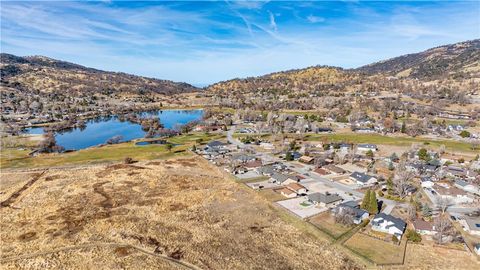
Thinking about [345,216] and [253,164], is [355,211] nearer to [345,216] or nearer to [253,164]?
[345,216]

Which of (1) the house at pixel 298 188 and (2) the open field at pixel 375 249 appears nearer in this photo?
(2) the open field at pixel 375 249

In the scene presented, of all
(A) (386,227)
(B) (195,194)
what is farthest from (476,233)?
(B) (195,194)

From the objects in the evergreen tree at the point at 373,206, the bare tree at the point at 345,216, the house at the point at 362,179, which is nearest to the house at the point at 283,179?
the house at the point at 362,179

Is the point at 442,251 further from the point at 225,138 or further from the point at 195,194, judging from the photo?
the point at 225,138

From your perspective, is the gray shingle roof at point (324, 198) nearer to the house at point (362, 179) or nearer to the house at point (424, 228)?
the house at point (362, 179)

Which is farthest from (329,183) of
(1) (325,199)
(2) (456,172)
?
(2) (456,172)

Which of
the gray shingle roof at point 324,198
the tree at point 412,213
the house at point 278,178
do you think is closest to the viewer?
the tree at point 412,213
